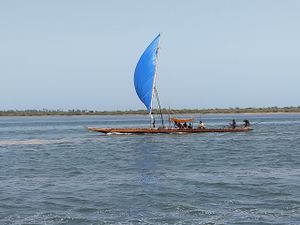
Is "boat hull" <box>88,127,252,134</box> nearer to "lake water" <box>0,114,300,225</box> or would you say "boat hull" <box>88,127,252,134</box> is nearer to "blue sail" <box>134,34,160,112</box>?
"blue sail" <box>134,34,160,112</box>

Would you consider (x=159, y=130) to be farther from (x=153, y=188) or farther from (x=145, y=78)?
(x=153, y=188)

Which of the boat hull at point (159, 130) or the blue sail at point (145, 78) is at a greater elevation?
the blue sail at point (145, 78)

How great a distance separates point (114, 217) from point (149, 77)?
147 feet

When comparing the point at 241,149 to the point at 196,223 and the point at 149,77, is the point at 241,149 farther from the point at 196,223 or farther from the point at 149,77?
the point at 196,223

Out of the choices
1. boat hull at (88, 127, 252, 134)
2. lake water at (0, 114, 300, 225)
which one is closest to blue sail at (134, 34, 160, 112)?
boat hull at (88, 127, 252, 134)

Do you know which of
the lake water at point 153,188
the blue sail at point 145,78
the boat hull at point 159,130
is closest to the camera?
the lake water at point 153,188

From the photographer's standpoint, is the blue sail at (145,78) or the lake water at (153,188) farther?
the blue sail at (145,78)

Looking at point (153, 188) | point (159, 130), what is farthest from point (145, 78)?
point (153, 188)

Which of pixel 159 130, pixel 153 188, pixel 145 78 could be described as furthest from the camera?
pixel 145 78

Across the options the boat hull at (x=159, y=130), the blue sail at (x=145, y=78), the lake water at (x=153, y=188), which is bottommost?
the lake water at (x=153, y=188)

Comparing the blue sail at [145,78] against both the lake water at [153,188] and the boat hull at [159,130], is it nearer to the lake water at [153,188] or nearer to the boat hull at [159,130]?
the boat hull at [159,130]

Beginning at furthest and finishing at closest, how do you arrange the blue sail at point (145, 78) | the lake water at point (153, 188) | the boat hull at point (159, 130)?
the blue sail at point (145, 78) → the boat hull at point (159, 130) → the lake water at point (153, 188)

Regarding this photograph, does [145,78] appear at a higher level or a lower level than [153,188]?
higher

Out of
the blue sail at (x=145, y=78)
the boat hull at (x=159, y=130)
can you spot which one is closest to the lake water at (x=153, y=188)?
the boat hull at (x=159, y=130)
